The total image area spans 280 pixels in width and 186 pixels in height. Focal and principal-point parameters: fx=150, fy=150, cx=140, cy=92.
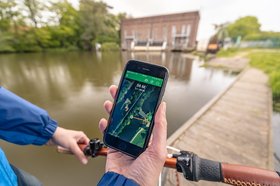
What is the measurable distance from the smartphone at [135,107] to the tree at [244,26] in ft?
145

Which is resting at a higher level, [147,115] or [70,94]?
[147,115]

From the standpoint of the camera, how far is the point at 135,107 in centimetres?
72

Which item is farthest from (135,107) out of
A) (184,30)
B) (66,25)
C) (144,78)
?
(66,25)

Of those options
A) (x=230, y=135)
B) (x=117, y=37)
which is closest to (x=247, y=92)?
(x=230, y=135)

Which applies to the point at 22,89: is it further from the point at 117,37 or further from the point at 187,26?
the point at 117,37

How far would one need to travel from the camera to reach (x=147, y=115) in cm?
68

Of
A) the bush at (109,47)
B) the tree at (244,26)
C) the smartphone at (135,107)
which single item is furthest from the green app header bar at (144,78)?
the tree at (244,26)

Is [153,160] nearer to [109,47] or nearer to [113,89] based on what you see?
[113,89]

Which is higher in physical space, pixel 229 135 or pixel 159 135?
pixel 159 135

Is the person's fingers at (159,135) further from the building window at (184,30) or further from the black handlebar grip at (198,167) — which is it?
the building window at (184,30)

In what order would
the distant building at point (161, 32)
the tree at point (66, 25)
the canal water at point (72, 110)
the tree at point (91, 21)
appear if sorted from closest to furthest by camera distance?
the canal water at point (72, 110) → the tree at point (66, 25) → the distant building at point (161, 32) → the tree at point (91, 21)

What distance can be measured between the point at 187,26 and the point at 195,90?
71.8 ft

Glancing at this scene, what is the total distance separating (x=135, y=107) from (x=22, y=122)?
0.59m

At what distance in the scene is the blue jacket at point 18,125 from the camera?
2.43 ft
